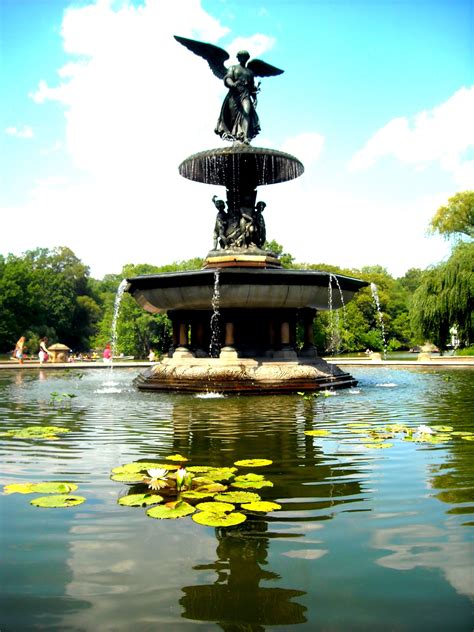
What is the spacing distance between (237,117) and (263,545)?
50.4 ft

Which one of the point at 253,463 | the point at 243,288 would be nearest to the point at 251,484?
the point at 253,463

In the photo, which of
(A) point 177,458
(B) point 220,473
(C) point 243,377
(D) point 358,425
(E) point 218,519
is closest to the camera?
(E) point 218,519

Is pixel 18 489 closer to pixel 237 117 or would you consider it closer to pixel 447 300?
pixel 237 117

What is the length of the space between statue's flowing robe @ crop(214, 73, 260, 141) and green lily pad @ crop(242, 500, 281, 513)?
14.3 m

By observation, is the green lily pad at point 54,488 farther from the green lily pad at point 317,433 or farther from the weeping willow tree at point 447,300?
the weeping willow tree at point 447,300

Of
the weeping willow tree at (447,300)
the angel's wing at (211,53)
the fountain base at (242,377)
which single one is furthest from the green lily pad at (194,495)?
the weeping willow tree at (447,300)

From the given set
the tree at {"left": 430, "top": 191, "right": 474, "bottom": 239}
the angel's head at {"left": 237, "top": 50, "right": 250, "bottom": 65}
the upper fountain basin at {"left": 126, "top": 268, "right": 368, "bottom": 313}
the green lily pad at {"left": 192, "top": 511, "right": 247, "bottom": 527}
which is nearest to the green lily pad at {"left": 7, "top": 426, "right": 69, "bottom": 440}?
the green lily pad at {"left": 192, "top": 511, "right": 247, "bottom": 527}

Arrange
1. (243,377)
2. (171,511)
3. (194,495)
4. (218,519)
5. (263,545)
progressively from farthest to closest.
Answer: (243,377), (194,495), (171,511), (218,519), (263,545)

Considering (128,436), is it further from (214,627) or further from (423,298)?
(423,298)

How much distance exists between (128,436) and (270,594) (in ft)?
14.0

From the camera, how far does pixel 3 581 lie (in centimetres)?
281

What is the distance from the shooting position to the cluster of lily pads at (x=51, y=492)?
3.97 metres

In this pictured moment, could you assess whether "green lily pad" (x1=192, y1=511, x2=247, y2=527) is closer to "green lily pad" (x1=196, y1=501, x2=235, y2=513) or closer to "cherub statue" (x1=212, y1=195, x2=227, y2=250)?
"green lily pad" (x1=196, y1=501, x2=235, y2=513)

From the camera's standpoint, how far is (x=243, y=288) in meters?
12.9
